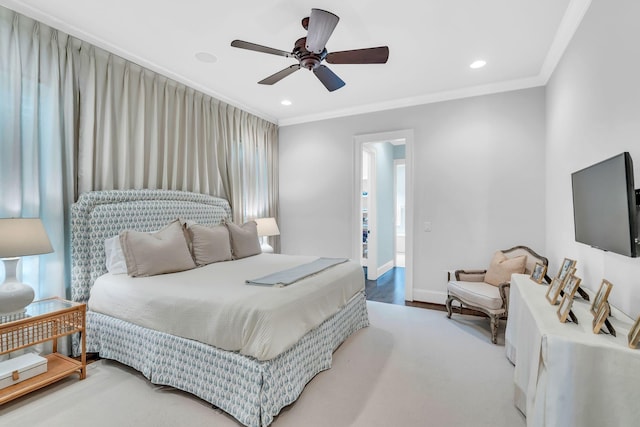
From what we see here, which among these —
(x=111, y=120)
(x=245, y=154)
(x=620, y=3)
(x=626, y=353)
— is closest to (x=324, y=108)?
(x=245, y=154)

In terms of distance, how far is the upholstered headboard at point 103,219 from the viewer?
2.58 meters

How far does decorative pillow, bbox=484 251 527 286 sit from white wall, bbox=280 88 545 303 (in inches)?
14.8

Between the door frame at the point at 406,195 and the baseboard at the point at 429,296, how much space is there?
3.2 inches

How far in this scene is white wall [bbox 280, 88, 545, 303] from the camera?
360 centimetres

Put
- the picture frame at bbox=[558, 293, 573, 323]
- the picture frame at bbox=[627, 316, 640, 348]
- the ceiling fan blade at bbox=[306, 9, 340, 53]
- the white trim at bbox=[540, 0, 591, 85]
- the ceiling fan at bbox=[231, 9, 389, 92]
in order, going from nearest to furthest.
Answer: the picture frame at bbox=[627, 316, 640, 348] < the picture frame at bbox=[558, 293, 573, 323] < the ceiling fan blade at bbox=[306, 9, 340, 53] < the ceiling fan at bbox=[231, 9, 389, 92] < the white trim at bbox=[540, 0, 591, 85]

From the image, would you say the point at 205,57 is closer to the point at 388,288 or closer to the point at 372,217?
the point at 372,217

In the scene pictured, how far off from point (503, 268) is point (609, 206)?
6.04 feet

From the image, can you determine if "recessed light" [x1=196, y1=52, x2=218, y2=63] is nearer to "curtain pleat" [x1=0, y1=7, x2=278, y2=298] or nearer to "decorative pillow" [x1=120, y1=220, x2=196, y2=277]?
"curtain pleat" [x1=0, y1=7, x2=278, y2=298]

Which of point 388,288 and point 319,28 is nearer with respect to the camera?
point 319,28

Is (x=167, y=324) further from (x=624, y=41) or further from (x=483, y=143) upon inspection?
(x=483, y=143)

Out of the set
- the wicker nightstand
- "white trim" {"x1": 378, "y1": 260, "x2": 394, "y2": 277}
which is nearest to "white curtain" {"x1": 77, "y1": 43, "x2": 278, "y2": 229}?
the wicker nightstand

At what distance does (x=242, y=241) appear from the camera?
3.54 meters

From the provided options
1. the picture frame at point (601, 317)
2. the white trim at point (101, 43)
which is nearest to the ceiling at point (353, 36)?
the white trim at point (101, 43)

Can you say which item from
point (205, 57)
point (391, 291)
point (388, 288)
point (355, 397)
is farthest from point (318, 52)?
point (388, 288)
